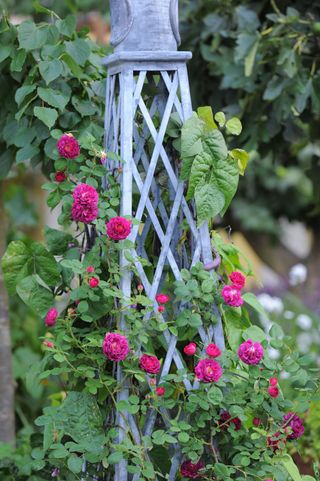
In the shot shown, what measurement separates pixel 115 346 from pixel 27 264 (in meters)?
0.48

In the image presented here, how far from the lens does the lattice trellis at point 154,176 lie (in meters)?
1.95

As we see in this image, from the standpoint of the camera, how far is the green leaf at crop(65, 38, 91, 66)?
7.43 feet

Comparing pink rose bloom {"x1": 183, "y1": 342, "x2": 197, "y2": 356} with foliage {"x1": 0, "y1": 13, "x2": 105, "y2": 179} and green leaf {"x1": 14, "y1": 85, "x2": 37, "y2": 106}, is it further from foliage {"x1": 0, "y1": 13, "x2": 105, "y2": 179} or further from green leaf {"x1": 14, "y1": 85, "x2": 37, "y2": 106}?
green leaf {"x1": 14, "y1": 85, "x2": 37, "y2": 106}

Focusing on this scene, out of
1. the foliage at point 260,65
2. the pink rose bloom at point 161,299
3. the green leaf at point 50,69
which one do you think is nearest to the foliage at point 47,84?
the green leaf at point 50,69

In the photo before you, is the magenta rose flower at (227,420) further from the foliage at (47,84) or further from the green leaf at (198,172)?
the foliage at (47,84)

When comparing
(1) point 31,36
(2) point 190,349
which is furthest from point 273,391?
(1) point 31,36

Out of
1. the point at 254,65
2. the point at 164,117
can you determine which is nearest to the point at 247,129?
the point at 254,65

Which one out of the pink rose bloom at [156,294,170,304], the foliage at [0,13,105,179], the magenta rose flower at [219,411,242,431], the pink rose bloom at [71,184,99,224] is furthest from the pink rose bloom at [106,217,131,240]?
the magenta rose flower at [219,411,242,431]

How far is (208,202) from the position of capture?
1.93 m

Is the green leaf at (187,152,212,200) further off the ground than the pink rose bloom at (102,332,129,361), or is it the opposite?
the green leaf at (187,152,212,200)

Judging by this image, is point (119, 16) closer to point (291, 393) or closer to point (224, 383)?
point (224, 383)

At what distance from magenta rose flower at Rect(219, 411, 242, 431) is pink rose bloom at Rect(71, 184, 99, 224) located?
1.86ft

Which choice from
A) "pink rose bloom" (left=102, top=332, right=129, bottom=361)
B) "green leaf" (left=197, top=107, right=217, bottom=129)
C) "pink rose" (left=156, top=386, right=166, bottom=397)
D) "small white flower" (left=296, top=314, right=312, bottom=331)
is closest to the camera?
"pink rose bloom" (left=102, top=332, right=129, bottom=361)

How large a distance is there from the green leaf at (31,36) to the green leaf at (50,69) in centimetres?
7
